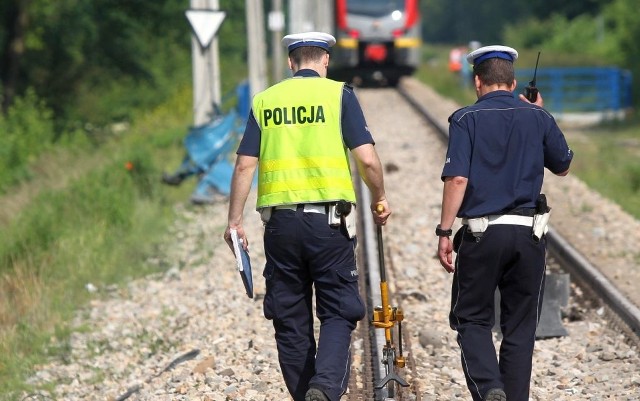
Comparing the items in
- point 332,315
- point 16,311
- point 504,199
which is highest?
point 504,199

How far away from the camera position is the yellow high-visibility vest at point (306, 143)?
5.27 m

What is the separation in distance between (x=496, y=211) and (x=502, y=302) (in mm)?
497

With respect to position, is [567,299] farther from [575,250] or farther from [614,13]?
[614,13]

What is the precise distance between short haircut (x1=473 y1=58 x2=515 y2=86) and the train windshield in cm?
2531

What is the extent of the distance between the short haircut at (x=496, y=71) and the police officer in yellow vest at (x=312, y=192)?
1.90 feet

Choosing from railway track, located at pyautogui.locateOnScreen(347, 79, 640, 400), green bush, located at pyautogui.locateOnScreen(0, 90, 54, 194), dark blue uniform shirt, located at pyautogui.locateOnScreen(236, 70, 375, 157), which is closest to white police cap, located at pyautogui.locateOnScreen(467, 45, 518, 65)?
dark blue uniform shirt, located at pyautogui.locateOnScreen(236, 70, 375, 157)

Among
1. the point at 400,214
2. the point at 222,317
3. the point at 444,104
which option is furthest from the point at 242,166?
the point at 444,104

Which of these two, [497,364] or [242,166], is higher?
[242,166]

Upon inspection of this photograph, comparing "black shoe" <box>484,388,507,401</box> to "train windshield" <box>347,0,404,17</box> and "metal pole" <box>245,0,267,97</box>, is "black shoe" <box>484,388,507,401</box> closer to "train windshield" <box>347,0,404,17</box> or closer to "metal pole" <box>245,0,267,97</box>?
"metal pole" <box>245,0,267,97</box>

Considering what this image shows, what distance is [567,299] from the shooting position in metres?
8.11

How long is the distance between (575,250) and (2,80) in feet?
87.6

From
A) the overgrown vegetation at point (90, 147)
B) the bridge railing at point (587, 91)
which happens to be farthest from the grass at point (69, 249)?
the bridge railing at point (587, 91)

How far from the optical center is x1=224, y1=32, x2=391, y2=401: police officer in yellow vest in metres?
5.27

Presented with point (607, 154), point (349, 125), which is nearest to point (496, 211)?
point (349, 125)
